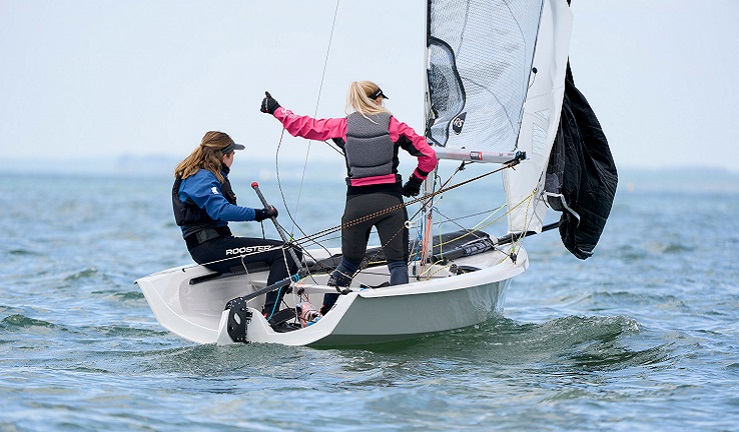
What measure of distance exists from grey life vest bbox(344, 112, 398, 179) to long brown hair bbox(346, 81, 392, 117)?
34 mm

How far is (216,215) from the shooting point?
17.5 ft

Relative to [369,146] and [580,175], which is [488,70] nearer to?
[580,175]

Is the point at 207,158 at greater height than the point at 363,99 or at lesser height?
lesser

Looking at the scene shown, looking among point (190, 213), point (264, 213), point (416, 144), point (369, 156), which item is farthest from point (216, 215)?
point (416, 144)

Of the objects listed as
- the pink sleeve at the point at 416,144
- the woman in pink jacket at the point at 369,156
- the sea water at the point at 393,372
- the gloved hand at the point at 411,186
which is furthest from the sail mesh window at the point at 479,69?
the sea water at the point at 393,372

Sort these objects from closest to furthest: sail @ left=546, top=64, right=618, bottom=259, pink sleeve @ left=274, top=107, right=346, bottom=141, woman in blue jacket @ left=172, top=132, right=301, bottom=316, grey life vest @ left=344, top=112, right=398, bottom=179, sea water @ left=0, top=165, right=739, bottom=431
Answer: sea water @ left=0, top=165, right=739, bottom=431, grey life vest @ left=344, top=112, right=398, bottom=179, pink sleeve @ left=274, top=107, right=346, bottom=141, woman in blue jacket @ left=172, top=132, right=301, bottom=316, sail @ left=546, top=64, right=618, bottom=259

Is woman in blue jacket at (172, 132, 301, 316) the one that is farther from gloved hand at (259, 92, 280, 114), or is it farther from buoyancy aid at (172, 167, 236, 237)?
gloved hand at (259, 92, 280, 114)

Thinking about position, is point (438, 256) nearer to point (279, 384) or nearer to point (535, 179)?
point (535, 179)

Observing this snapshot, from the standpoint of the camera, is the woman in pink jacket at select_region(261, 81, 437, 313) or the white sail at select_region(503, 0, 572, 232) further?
the white sail at select_region(503, 0, 572, 232)

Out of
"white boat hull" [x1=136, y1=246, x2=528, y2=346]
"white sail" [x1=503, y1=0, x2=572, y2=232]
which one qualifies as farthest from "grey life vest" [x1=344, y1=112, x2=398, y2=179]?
"white sail" [x1=503, y1=0, x2=572, y2=232]

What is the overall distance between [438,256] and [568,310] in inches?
86.8

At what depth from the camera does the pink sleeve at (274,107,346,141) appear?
17.0ft

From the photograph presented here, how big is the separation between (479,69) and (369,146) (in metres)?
1.36

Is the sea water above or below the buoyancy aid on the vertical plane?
below
